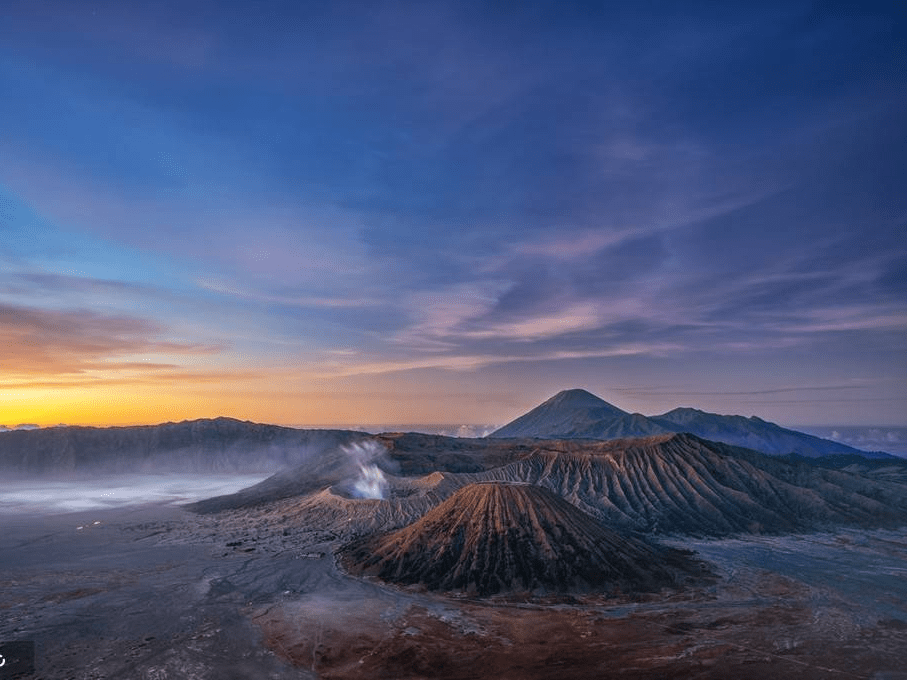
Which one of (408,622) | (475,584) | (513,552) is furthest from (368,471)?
(408,622)

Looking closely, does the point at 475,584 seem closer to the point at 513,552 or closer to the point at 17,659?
the point at 513,552

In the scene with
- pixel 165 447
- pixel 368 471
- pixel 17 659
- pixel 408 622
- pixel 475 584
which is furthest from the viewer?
pixel 165 447

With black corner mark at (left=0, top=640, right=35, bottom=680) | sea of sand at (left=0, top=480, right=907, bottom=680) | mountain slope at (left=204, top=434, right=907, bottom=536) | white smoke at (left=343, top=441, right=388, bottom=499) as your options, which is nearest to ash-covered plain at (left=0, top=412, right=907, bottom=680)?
sea of sand at (left=0, top=480, right=907, bottom=680)

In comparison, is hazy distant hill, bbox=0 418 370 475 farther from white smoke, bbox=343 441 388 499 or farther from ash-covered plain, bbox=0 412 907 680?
ash-covered plain, bbox=0 412 907 680

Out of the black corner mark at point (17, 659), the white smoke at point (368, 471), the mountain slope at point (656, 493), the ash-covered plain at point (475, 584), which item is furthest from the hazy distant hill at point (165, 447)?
the black corner mark at point (17, 659)

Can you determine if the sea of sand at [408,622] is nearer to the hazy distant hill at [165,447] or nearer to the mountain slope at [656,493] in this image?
the mountain slope at [656,493]

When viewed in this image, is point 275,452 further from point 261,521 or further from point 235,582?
point 235,582

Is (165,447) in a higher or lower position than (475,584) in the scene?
higher
